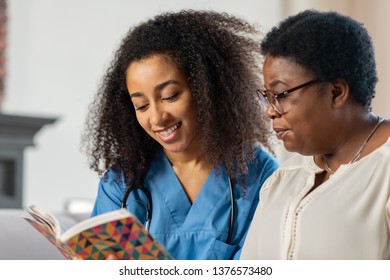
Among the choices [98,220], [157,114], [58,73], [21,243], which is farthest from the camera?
[58,73]

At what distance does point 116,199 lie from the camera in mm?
2059

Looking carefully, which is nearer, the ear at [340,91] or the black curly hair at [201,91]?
the ear at [340,91]

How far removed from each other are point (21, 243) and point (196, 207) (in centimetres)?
47

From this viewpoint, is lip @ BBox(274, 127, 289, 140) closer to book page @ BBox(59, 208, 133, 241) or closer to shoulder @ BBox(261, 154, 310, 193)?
shoulder @ BBox(261, 154, 310, 193)

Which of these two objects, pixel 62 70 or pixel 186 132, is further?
pixel 62 70

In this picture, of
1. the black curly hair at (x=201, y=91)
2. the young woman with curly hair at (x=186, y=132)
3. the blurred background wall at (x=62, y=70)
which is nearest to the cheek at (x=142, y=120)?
the young woman with curly hair at (x=186, y=132)

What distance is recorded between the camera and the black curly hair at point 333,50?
144cm

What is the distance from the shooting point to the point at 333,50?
144 cm

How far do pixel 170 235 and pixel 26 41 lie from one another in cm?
274

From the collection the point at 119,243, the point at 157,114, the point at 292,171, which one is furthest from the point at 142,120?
the point at 119,243

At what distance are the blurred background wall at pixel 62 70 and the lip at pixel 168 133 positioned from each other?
8.38 ft

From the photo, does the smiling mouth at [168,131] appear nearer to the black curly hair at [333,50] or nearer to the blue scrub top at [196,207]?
the blue scrub top at [196,207]

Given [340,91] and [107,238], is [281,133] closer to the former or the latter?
[340,91]

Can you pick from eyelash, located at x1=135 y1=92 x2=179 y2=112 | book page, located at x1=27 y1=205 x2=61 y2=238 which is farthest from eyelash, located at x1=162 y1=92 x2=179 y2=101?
book page, located at x1=27 y1=205 x2=61 y2=238
